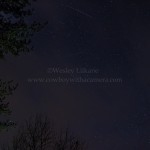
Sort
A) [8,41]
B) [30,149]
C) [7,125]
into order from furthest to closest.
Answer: [30,149]
[7,125]
[8,41]

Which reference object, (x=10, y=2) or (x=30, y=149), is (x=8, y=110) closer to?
(x=10, y=2)

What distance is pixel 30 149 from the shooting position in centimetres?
2969

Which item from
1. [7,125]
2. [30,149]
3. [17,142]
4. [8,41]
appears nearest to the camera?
[8,41]

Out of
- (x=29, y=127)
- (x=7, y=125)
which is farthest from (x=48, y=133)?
(x=7, y=125)

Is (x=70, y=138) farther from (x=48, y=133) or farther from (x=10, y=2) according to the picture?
(x=10, y=2)

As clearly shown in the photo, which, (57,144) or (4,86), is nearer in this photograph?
(4,86)

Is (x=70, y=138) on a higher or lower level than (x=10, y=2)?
lower

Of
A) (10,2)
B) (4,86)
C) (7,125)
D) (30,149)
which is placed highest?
(10,2)

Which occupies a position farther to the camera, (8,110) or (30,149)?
(30,149)

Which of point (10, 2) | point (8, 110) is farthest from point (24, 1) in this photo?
point (8, 110)

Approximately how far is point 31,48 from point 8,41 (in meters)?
0.85

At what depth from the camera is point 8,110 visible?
10945mm

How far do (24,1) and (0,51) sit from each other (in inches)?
73.2

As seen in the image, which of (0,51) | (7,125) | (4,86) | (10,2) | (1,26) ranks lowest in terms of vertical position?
(7,125)
